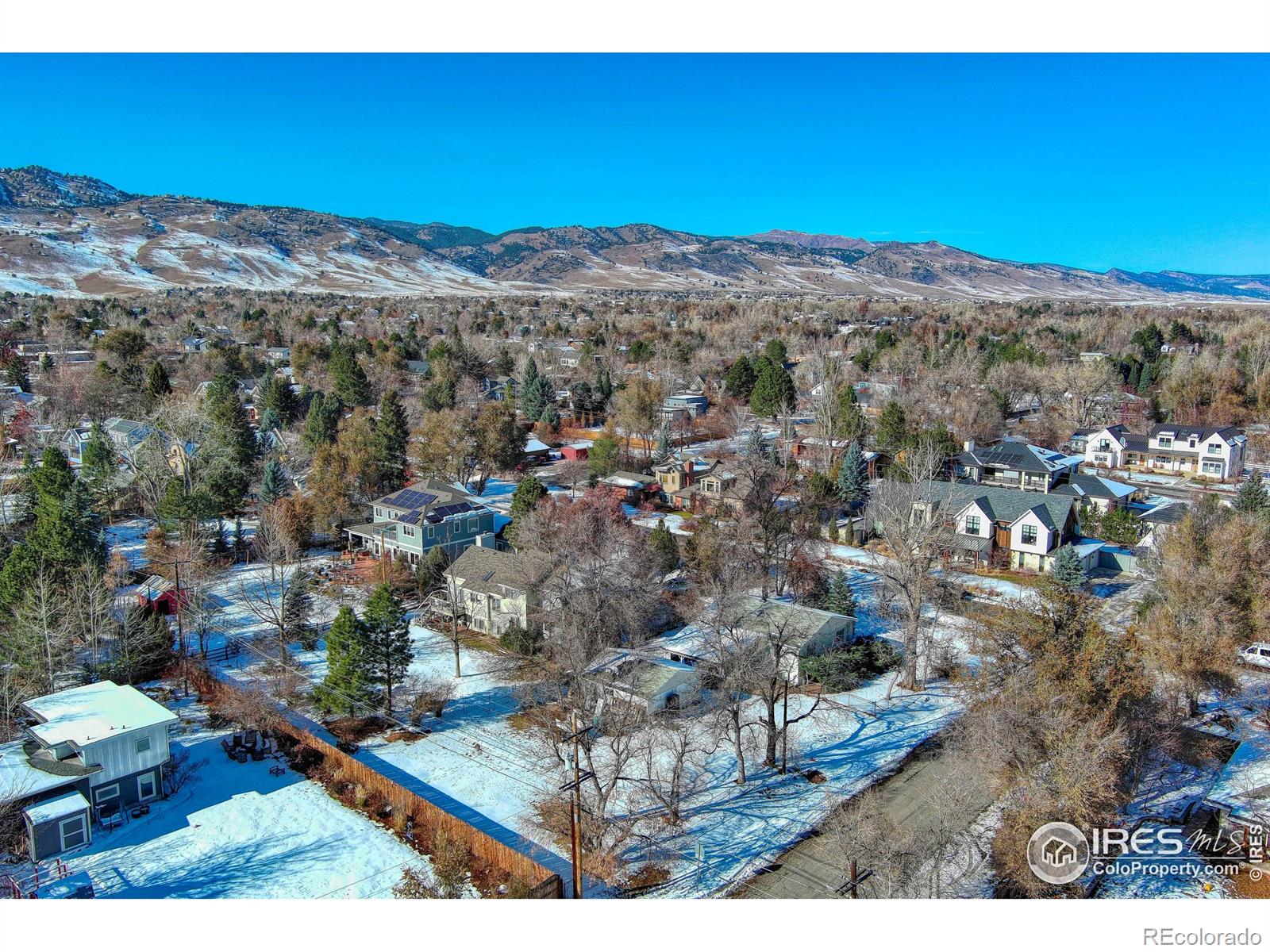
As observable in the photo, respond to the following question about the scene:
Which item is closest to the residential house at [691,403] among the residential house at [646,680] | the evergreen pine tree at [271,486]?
A: the evergreen pine tree at [271,486]

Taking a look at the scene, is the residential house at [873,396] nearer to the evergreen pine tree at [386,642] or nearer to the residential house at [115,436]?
the evergreen pine tree at [386,642]

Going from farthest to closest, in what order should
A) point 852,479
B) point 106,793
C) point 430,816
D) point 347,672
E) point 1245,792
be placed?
point 852,479 → point 347,672 → point 106,793 → point 430,816 → point 1245,792

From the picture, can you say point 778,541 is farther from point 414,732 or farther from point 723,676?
point 414,732

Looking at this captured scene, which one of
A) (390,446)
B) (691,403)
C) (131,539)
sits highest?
(691,403)

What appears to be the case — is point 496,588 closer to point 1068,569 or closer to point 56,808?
point 56,808

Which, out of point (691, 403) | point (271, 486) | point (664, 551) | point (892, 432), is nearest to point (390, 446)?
point (271, 486)

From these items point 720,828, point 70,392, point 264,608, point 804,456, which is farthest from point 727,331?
point 720,828

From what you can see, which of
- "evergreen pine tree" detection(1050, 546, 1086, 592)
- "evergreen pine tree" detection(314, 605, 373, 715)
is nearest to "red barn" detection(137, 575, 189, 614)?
"evergreen pine tree" detection(314, 605, 373, 715)

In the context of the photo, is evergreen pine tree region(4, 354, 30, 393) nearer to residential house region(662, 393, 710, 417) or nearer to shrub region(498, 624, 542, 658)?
residential house region(662, 393, 710, 417)
